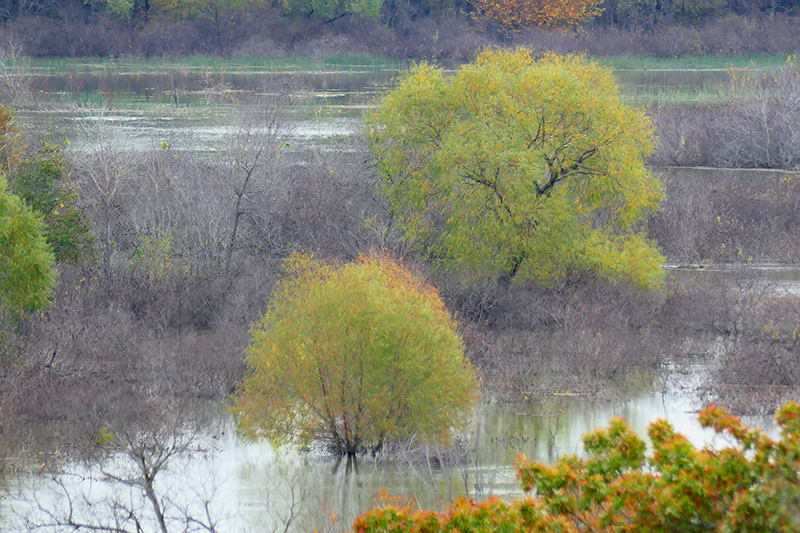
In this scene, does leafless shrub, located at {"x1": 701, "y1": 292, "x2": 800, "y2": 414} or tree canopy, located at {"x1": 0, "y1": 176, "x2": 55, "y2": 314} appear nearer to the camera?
leafless shrub, located at {"x1": 701, "y1": 292, "x2": 800, "y2": 414}

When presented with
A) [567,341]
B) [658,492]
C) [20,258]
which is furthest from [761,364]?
[20,258]

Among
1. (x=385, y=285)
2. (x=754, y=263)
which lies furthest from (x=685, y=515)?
(x=754, y=263)

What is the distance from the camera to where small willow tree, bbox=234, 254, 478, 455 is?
583 inches

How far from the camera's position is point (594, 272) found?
24047 millimetres

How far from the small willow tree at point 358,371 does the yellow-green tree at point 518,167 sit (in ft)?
26.3

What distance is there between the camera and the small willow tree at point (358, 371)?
48.6ft

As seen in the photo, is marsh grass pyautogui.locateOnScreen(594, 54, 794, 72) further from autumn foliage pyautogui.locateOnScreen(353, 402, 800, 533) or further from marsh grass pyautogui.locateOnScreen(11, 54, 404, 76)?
autumn foliage pyautogui.locateOnScreen(353, 402, 800, 533)

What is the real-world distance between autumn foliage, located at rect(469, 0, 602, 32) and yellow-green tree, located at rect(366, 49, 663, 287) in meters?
48.5

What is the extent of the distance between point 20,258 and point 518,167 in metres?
11.0

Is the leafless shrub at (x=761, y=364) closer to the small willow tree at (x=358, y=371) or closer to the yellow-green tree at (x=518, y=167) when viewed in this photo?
the yellow-green tree at (x=518, y=167)

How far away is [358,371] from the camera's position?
48.8ft

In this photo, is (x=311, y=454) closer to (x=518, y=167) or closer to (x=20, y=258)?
(x=20, y=258)

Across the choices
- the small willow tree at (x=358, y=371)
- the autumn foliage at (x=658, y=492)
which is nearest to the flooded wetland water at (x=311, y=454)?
the small willow tree at (x=358, y=371)

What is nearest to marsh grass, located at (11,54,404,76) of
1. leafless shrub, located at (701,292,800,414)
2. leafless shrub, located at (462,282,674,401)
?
leafless shrub, located at (462,282,674,401)
